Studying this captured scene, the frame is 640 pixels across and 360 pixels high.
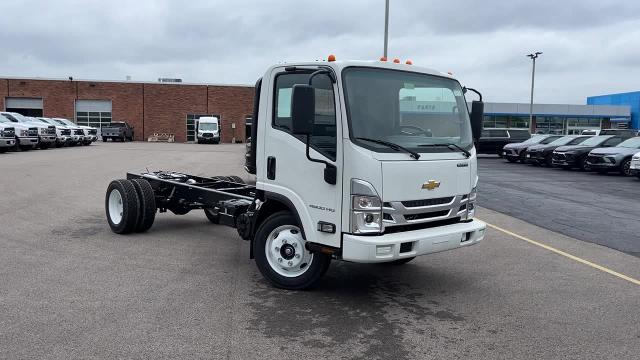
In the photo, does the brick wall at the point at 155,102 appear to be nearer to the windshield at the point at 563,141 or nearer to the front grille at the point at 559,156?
the windshield at the point at 563,141

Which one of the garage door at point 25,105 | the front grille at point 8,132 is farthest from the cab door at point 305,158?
the garage door at point 25,105

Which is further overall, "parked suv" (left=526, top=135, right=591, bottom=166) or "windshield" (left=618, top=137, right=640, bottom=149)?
"parked suv" (left=526, top=135, right=591, bottom=166)

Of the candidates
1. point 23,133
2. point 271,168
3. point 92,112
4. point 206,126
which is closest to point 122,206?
point 271,168

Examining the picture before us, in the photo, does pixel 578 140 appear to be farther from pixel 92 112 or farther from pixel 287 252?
pixel 92 112

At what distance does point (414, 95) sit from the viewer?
5.91 m

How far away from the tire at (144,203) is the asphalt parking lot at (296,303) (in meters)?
0.24

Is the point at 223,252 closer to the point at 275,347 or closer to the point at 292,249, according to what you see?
the point at 292,249

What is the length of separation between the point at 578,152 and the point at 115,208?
2140 centimetres

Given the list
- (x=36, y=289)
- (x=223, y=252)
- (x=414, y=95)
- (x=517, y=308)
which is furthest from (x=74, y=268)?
(x=517, y=308)

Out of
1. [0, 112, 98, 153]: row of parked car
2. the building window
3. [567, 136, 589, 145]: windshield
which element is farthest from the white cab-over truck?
the building window

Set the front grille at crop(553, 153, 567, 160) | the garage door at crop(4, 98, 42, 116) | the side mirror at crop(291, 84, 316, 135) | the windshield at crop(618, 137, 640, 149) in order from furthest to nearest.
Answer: the garage door at crop(4, 98, 42, 116) < the front grille at crop(553, 153, 567, 160) < the windshield at crop(618, 137, 640, 149) < the side mirror at crop(291, 84, 316, 135)

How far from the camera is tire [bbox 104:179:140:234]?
8445 millimetres

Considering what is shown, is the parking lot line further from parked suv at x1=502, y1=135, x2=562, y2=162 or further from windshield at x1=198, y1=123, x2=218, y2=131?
windshield at x1=198, y1=123, x2=218, y2=131

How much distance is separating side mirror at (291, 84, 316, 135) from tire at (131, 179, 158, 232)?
4334mm
